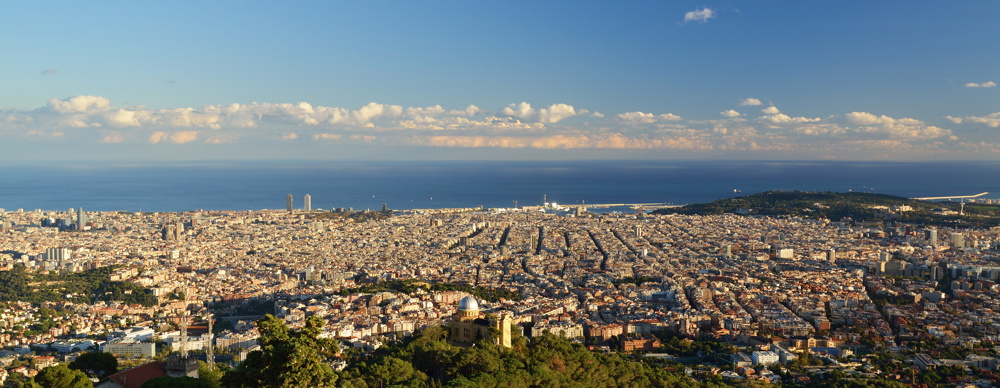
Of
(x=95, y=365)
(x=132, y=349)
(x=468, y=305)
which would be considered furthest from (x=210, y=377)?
(x=132, y=349)

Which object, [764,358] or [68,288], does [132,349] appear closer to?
[68,288]

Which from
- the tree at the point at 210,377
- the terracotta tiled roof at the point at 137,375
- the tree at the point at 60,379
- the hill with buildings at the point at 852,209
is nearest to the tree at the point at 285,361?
the tree at the point at 210,377

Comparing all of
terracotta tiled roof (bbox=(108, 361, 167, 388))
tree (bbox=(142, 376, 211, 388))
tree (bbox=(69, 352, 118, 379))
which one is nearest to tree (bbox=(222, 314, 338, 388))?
A: tree (bbox=(142, 376, 211, 388))

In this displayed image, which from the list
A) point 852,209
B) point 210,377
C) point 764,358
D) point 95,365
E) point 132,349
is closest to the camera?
point 210,377

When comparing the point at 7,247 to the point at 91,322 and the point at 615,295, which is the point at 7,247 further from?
the point at 615,295

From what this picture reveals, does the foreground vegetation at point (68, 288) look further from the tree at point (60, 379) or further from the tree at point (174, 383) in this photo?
the tree at point (174, 383)

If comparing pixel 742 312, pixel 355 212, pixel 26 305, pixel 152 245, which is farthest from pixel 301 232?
pixel 742 312

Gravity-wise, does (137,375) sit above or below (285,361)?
below
